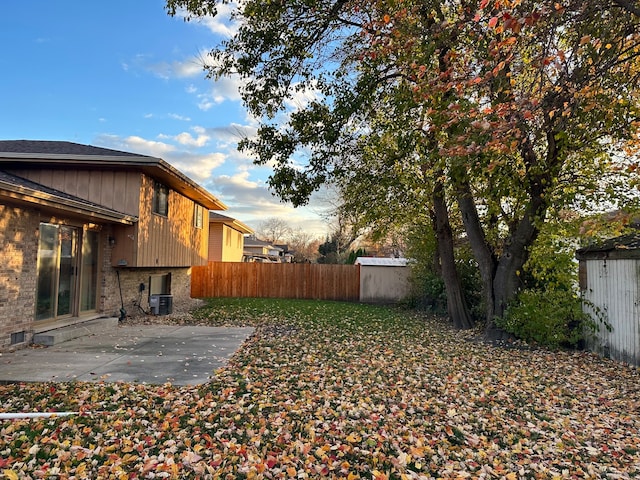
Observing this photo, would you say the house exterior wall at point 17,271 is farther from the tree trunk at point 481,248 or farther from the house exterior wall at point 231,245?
the house exterior wall at point 231,245

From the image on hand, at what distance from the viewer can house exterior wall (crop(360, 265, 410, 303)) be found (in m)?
16.9

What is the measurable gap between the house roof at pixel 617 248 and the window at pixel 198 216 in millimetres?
11582

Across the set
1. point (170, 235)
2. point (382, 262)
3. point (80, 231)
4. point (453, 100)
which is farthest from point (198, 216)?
point (453, 100)

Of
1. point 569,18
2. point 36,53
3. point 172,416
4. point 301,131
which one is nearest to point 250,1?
point 301,131

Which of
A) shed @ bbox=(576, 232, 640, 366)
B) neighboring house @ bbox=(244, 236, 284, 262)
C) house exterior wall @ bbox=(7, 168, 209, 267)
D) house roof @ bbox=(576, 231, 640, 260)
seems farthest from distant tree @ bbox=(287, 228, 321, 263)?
house roof @ bbox=(576, 231, 640, 260)

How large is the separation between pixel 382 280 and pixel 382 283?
127 mm

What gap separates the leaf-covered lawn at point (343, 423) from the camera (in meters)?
2.99

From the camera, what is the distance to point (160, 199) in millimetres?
10758

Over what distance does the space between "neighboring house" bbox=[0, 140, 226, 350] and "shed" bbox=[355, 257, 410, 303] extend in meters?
7.71

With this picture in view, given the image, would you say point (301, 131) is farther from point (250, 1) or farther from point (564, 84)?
point (564, 84)

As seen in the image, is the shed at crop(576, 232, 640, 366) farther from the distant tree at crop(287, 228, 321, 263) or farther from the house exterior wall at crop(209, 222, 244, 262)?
the distant tree at crop(287, 228, 321, 263)

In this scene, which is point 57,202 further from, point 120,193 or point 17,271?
point 120,193

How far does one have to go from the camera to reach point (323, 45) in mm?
8219

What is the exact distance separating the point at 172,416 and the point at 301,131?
242 inches
